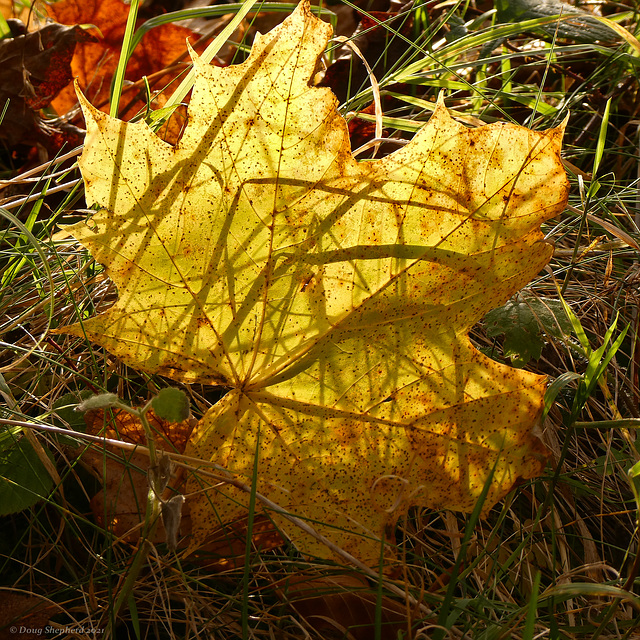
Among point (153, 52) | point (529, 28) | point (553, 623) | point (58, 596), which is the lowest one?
point (58, 596)

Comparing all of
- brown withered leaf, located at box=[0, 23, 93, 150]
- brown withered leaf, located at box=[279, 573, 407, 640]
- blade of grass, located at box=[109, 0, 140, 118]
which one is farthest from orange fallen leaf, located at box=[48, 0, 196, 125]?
brown withered leaf, located at box=[279, 573, 407, 640]

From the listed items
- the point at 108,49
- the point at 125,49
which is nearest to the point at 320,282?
the point at 125,49

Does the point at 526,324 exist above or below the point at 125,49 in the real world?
below

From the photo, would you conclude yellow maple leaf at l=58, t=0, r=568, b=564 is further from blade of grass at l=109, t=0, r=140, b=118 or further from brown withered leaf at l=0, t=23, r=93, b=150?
brown withered leaf at l=0, t=23, r=93, b=150

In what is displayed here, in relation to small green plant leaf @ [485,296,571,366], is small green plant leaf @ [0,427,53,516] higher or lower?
lower

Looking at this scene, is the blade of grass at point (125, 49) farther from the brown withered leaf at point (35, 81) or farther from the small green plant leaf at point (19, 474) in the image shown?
the small green plant leaf at point (19, 474)

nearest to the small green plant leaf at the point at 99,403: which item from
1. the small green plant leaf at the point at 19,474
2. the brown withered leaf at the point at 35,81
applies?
the small green plant leaf at the point at 19,474

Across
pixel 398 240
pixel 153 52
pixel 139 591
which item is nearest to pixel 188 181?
pixel 398 240

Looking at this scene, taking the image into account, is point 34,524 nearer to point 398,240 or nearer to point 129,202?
point 129,202

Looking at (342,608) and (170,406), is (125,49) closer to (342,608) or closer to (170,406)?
(170,406)
